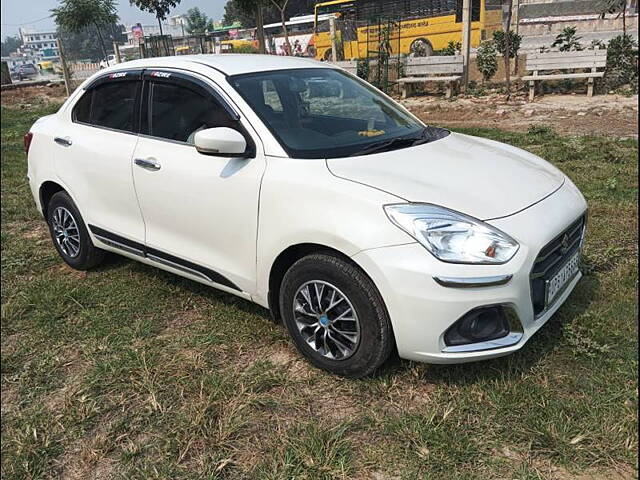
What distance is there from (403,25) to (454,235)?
13.6 metres

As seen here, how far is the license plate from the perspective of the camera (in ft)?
8.75

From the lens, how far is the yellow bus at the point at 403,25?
41.3 ft

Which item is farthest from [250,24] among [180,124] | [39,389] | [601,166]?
[39,389]

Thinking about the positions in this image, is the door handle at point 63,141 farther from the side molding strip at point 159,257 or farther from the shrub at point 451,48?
the shrub at point 451,48

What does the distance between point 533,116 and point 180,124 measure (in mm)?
8926

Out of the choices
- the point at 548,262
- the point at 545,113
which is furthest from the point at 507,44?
the point at 548,262

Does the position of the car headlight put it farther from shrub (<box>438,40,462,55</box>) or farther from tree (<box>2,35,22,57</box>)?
tree (<box>2,35,22,57</box>)

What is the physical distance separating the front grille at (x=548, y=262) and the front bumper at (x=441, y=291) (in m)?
0.05

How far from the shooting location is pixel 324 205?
2.66 m

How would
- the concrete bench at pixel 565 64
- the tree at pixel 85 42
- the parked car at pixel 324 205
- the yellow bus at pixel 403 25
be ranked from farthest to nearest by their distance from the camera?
the tree at pixel 85 42, the yellow bus at pixel 403 25, the concrete bench at pixel 565 64, the parked car at pixel 324 205

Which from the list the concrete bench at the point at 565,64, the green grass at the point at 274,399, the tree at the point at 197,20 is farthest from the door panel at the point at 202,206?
the concrete bench at the point at 565,64

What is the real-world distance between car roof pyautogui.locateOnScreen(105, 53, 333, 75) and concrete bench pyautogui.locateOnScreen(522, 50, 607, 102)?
9.97 m

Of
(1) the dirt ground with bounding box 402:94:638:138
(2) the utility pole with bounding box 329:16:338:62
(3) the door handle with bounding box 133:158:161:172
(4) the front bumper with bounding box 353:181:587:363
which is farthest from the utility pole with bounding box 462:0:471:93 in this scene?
(4) the front bumper with bounding box 353:181:587:363

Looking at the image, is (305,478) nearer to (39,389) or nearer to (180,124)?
(39,389)
